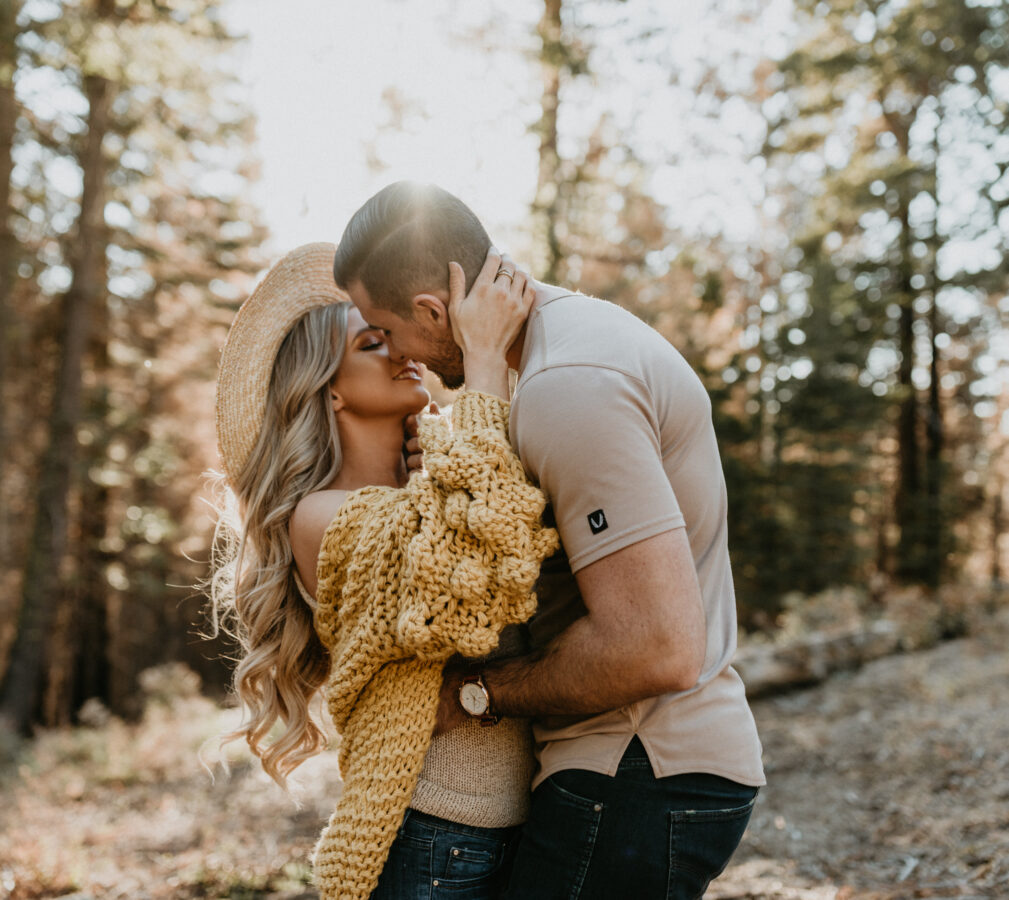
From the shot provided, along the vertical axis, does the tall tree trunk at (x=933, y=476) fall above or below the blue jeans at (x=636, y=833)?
below

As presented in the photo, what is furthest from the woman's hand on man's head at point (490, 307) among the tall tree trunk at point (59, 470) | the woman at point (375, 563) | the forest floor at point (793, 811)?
the tall tree trunk at point (59, 470)

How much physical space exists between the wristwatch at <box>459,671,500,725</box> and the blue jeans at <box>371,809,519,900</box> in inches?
11.4

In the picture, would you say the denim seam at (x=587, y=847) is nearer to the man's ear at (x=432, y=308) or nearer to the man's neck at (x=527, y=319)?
the man's neck at (x=527, y=319)

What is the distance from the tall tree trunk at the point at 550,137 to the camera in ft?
30.8

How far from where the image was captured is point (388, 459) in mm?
3010

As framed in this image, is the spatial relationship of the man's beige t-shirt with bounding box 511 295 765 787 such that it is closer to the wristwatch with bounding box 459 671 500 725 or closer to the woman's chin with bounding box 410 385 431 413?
the wristwatch with bounding box 459 671 500 725

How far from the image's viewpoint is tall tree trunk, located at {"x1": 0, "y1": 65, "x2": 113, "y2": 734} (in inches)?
474

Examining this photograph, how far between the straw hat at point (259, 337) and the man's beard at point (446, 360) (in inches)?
29.0

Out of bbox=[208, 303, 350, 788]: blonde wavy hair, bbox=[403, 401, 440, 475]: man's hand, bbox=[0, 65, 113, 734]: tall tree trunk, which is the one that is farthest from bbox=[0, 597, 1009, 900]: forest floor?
bbox=[0, 65, 113, 734]: tall tree trunk

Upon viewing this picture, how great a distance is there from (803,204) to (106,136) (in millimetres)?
13854

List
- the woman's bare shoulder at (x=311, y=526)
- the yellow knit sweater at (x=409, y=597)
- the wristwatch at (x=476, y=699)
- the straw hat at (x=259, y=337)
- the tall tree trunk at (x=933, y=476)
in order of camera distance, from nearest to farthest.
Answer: the yellow knit sweater at (x=409, y=597)
the wristwatch at (x=476, y=699)
the woman's bare shoulder at (x=311, y=526)
the straw hat at (x=259, y=337)
the tall tree trunk at (x=933, y=476)

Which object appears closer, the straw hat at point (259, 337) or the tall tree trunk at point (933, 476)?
the straw hat at point (259, 337)

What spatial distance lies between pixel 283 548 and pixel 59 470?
36.4 feet

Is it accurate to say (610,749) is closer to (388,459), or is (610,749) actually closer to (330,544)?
(330,544)
